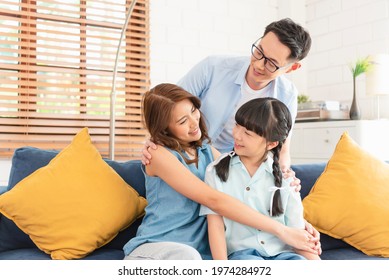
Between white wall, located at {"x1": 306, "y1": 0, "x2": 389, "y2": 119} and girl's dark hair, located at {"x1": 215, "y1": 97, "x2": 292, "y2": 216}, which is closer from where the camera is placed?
girl's dark hair, located at {"x1": 215, "y1": 97, "x2": 292, "y2": 216}

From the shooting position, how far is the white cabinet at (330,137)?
338 cm

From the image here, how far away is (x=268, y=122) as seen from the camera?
151cm

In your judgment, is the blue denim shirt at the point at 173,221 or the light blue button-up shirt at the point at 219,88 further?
the light blue button-up shirt at the point at 219,88

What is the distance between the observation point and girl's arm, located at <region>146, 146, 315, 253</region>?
4.88ft

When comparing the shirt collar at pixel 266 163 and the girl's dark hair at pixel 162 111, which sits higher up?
the girl's dark hair at pixel 162 111

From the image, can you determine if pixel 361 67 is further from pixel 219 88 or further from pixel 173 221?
pixel 173 221

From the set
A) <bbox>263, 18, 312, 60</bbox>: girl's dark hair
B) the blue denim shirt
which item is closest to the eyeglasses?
<bbox>263, 18, 312, 60</bbox>: girl's dark hair

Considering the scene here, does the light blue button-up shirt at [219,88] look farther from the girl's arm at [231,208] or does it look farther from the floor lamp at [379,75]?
the floor lamp at [379,75]

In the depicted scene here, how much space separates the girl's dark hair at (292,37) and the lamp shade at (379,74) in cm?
197

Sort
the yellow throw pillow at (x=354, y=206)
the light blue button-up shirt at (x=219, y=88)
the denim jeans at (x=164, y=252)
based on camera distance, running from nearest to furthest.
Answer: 1. the denim jeans at (x=164, y=252)
2. the yellow throw pillow at (x=354, y=206)
3. the light blue button-up shirt at (x=219, y=88)

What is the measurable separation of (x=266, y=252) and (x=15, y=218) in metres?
0.85

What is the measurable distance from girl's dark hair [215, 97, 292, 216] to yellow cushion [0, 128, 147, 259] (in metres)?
0.44

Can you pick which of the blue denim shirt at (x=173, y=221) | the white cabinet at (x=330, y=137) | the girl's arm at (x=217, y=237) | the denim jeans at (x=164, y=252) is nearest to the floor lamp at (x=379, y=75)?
the white cabinet at (x=330, y=137)

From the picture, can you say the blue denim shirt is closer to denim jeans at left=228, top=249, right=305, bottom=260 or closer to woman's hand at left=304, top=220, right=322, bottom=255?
denim jeans at left=228, top=249, right=305, bottom=260
